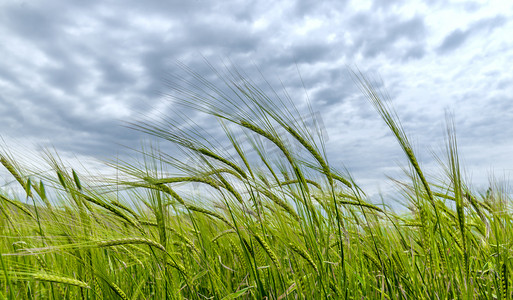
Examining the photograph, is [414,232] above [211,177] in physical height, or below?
below

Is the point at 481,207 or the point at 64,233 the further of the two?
the point at 481,207

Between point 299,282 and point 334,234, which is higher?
point 334,234

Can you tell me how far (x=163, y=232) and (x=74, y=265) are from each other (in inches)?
26.1

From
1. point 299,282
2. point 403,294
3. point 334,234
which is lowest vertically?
point 403,294

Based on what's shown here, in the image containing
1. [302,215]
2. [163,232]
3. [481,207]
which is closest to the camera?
[163,232]

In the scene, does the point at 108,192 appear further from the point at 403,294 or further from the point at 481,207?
the point at 481,207

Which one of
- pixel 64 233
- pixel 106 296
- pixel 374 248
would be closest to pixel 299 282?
pixel 374 248

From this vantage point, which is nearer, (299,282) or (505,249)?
(299,282)

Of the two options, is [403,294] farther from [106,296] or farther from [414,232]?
[106,296]

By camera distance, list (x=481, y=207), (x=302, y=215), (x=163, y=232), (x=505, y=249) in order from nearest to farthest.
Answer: (x=163, y=232) → (x=302, y=215) → (x=505, y=249) → (x=481, y=207)

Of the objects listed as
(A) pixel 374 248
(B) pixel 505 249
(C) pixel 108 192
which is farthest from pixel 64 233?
(B) pixel 505 249

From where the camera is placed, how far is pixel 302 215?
5.34 feet

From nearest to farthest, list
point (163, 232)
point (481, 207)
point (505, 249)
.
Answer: point (163, 232)
point (505, 249)
point (481, 207)

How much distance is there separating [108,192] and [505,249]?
5.92 ft
